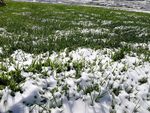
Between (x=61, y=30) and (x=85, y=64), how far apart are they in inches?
453

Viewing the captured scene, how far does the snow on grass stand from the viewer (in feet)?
25.4

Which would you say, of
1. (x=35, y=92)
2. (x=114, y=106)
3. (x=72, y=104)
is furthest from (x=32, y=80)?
(x=114, y=106)

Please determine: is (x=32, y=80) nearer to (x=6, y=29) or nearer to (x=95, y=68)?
(x=95, y=68)

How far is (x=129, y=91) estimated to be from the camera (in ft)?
30.5

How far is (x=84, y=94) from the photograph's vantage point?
27.8ft

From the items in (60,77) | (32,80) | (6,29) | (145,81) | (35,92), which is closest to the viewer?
(35,92)

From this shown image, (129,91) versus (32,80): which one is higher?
(32,80)

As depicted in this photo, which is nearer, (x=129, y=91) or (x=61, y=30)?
(x=129, y=91)

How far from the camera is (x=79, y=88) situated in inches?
339

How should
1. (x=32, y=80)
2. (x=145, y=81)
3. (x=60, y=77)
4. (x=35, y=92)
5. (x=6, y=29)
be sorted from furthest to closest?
(x=6, y=29) < (x=145, y=81) < (x=60, y=77) < (x=32, y=80) < (x=35, y=92)

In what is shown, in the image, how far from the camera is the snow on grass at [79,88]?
7.73 meters

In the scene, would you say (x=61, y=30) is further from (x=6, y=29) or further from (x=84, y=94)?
(x=84, y=94)

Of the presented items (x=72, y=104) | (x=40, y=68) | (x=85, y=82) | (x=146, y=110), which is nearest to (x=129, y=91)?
(x=146, y=110)

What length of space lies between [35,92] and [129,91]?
3.14 metres
